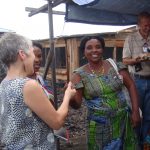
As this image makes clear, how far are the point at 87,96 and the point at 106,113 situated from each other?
28 cm

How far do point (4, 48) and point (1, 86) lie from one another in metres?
0.31

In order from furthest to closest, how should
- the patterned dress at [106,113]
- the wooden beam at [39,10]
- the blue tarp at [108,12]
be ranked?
the wooden beam at [39,10] → the blue tarp at [108,12] → the patterned dress at [106,113]

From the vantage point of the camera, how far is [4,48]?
86.5 inches

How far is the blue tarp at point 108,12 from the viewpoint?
399 centimetres

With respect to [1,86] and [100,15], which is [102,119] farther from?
[100,15]

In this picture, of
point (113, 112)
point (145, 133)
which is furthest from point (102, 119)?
point (145, 133)

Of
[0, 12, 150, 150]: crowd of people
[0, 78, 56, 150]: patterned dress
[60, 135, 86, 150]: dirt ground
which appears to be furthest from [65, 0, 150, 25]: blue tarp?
[60, 135, 86, 150]: dirt ground

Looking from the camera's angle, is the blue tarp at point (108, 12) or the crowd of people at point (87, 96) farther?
the blue tarp at point (108, 12)

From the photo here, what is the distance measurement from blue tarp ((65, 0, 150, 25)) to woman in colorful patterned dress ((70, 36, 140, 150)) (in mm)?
722

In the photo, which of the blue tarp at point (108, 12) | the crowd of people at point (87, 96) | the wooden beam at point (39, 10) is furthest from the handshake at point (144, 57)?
the wooden beam at point (39, 10)

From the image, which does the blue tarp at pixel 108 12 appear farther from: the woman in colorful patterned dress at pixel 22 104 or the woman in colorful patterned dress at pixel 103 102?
the woman in colorful patterned dress at pixel 22 104

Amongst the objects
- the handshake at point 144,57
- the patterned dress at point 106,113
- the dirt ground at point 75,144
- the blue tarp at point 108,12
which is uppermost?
the blue tarp at point 108,12

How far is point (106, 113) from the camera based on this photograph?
3293mm

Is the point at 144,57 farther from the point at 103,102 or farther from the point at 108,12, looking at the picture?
the point at 108,12
